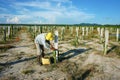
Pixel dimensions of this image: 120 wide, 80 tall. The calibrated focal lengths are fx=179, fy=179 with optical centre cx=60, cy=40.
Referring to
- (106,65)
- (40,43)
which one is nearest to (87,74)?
(106,65)

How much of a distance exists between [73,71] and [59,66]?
108 centimetres

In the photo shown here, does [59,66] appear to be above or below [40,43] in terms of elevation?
below

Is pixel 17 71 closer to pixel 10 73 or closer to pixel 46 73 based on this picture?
pixel 10 73

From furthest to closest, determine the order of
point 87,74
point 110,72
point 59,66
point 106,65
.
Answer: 1. point 106,65
2. point 59,66
3. point 110,72
4. point 87,74

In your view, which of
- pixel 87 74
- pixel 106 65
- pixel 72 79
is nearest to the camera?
pixel 72 79

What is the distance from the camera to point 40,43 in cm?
982

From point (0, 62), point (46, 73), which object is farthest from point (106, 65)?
point (0, 62)

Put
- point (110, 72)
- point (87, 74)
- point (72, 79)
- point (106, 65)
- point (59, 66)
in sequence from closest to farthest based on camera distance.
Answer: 1. point (72, 79)
2. point (87, 74)
3. point (110, 72)
4. point (59, 66)
5. point (106, 65)

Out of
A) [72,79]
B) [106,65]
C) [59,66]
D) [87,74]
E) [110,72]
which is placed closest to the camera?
→ [72,79]

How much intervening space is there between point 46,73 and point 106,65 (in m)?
3.68

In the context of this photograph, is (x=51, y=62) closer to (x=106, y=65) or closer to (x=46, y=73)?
(x=46, y=73)

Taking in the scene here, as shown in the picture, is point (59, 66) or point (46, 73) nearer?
point (46, 73)

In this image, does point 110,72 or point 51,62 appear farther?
point 51,62

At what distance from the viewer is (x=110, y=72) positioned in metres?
8.66
